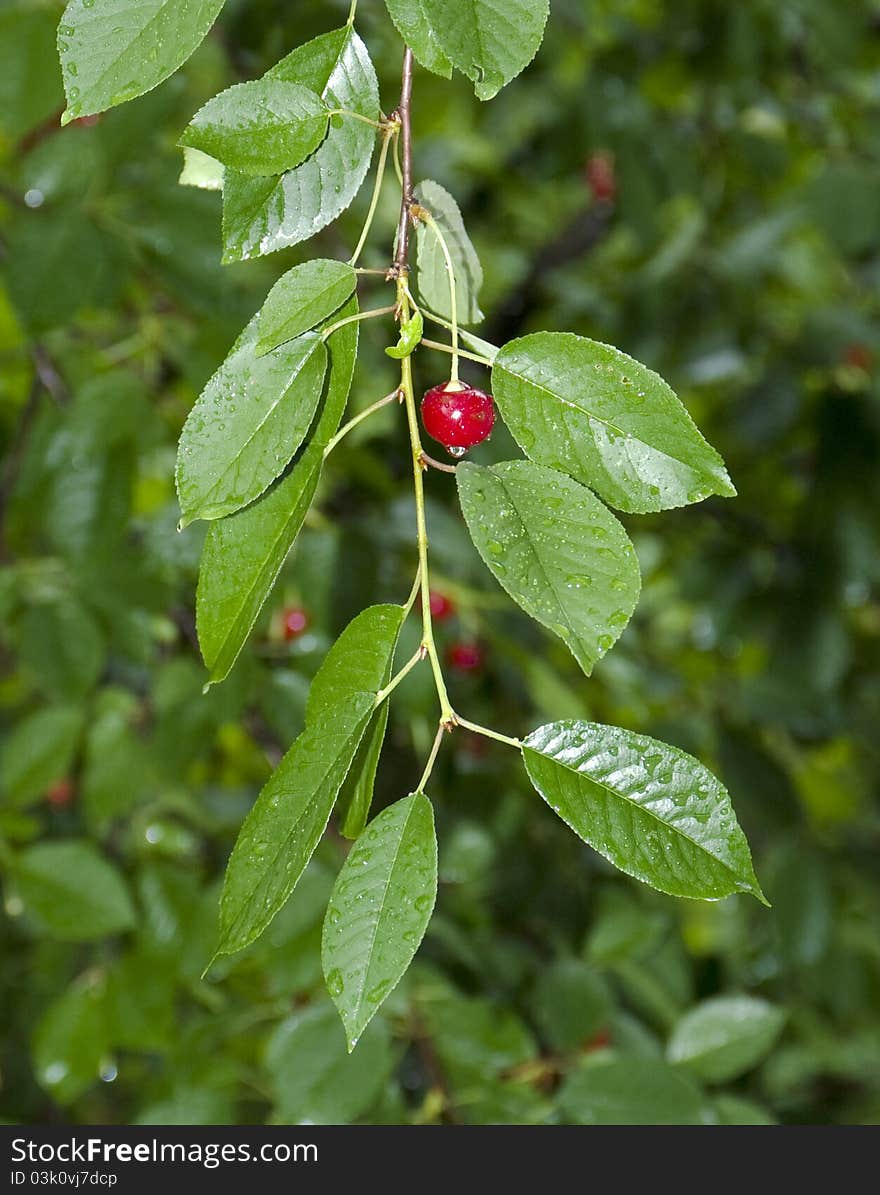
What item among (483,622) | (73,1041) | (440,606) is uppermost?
(440,606)

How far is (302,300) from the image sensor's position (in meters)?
0.53

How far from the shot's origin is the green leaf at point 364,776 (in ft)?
1.87

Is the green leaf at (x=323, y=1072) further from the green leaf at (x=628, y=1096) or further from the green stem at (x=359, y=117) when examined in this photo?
the green stem at (x=359, y=117)

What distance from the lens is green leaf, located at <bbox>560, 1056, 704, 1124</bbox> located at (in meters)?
1.00

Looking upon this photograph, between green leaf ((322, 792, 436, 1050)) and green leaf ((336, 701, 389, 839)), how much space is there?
0.02 metres

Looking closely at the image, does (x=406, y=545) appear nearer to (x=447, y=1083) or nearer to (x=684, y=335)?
(x=447, y=1083)

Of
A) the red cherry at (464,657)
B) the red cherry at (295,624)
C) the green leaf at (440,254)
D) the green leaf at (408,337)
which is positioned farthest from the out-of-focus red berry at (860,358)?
the green leaf at (408,337)

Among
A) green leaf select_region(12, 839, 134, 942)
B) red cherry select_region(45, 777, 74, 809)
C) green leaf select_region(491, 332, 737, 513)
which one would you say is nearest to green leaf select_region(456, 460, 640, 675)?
green leaf select_region(491, 332, 737, 513)

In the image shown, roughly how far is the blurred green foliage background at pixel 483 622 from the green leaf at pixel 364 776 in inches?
20.6

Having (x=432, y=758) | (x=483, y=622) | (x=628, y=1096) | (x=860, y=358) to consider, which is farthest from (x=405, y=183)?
(x=860, y=358)

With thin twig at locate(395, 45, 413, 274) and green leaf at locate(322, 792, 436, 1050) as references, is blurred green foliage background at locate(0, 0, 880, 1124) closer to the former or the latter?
green leaf at locate(322, 792, 436, 1050)

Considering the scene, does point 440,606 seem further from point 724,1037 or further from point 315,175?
point 315,175

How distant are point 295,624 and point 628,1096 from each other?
57cm

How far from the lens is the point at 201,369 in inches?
48.5
